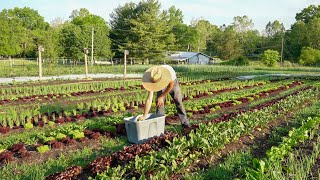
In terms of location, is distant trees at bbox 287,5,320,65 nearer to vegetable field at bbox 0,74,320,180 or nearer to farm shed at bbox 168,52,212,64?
farm shed at bbox 168,52,212,64

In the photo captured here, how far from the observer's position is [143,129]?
611cm

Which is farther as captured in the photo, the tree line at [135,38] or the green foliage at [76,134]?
the tree line at [135,38]

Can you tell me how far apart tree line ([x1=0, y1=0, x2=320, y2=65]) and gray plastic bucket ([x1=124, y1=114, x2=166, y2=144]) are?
28.6 meters

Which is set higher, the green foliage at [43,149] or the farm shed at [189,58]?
the farm shed at [189,58]

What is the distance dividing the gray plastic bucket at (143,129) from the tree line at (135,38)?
28638 millimetres

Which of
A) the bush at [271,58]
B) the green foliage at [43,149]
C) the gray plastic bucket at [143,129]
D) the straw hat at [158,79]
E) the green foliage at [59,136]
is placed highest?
the bush at [271,58]

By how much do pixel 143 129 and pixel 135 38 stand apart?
4353 centimetres

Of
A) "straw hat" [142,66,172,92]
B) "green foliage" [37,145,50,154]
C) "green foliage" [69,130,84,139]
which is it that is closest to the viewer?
"green foliage" [37,145,50,154]

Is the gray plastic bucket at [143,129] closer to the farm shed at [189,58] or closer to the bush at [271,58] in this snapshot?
the bush at [271,58]

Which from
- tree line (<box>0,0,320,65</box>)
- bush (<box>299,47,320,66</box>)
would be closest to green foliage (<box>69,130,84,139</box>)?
tree line (<box>0,0,320,65</box>)

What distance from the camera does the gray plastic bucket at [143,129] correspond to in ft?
19.8

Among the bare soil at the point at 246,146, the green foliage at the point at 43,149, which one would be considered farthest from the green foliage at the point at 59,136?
the bare soil at the point at 246,146

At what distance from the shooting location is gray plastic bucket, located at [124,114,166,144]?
6.04 metres

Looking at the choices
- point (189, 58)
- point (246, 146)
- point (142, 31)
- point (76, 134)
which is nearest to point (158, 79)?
point (76, 134)
